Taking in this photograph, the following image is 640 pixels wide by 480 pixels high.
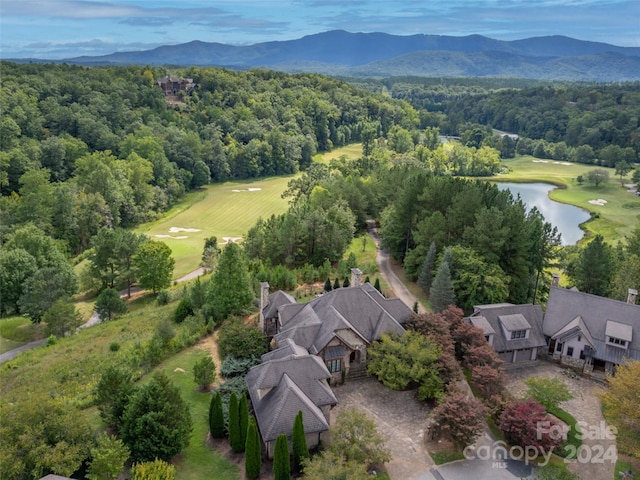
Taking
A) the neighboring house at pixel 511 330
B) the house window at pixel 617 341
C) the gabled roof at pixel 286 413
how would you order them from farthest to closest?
1. the neighboring house at pixel 511 330
2. the house window at pixel 617 341
3. the gabled roof at pixel 286 413

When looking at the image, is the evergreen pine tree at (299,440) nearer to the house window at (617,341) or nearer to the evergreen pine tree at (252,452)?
the evergreen pine tree at (252,452)

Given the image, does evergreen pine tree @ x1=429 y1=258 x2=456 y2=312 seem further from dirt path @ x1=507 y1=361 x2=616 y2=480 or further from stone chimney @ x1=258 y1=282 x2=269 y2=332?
stone chimney @ x1=258 y1=282 x2=269 y2=332

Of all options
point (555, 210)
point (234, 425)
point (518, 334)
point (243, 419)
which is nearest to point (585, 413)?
point (518, 334)

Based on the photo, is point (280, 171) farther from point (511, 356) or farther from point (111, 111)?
point (511, 356)

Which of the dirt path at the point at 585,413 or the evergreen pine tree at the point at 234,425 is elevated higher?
the evergreen pine tree at the point at 234,425

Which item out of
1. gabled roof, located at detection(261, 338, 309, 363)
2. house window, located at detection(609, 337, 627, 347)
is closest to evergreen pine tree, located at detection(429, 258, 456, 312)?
house window, located at detection(609, 337, 627, 347)

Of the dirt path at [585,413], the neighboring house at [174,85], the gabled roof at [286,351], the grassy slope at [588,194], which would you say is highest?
the neighboring house at [174,85]

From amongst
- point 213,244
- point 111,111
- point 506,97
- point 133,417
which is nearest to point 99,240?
point 213,244

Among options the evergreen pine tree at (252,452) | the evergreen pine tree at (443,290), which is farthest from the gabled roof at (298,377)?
the evergreen pine tree at (443,290)
